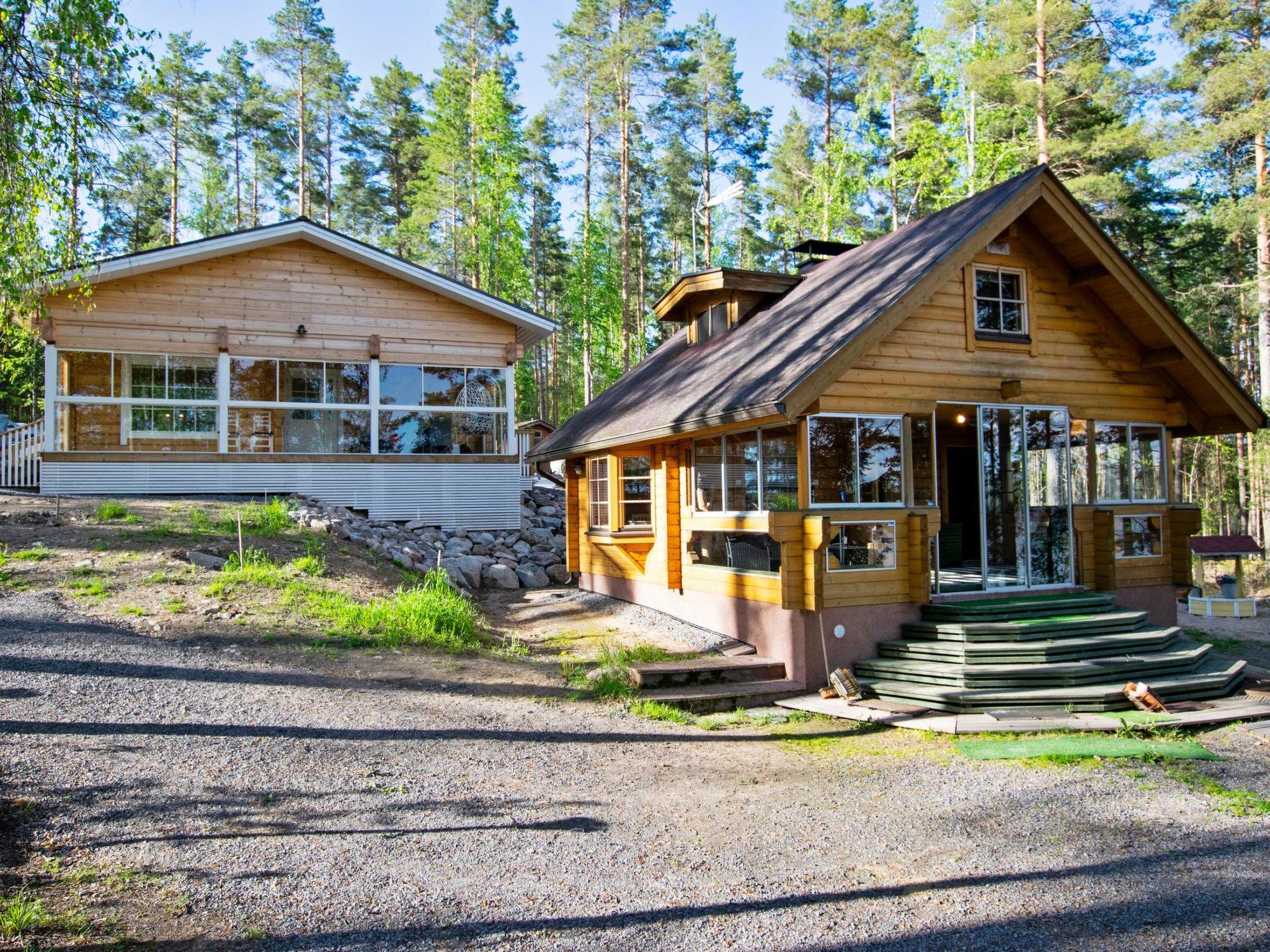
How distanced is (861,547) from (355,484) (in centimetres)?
1176

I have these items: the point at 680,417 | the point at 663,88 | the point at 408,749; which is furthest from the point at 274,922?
the point at 663,88

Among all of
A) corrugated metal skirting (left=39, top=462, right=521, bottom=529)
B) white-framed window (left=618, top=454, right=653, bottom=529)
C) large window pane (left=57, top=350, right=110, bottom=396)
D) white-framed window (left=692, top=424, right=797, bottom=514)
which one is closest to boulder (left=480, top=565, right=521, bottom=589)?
corrugated metal skirting (left=39, top=462, right=521, bottom=529)

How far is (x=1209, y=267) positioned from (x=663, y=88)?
21092mm

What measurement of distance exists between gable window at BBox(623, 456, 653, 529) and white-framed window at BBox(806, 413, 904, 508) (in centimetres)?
388

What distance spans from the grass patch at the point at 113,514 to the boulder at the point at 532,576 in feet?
21.5

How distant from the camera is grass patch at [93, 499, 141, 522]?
12750 mm

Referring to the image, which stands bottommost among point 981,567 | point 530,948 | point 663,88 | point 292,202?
point 530,948

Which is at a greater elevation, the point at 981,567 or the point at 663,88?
the point at 663,88

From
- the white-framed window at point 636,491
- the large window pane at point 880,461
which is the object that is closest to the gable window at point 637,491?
the white-framed window at point 636,491

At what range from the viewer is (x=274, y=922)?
12.6ft

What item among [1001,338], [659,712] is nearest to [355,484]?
[659,712]

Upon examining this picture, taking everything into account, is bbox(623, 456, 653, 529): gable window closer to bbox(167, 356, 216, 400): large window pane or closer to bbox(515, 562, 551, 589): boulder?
bbox(515, 562, 551, 589): boulder

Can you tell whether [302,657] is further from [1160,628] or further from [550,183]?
[550,183]

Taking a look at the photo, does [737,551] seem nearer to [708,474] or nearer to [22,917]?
[708,474]
